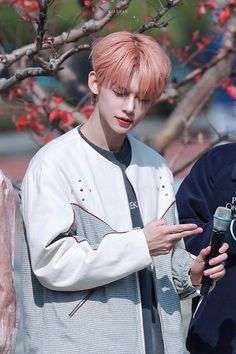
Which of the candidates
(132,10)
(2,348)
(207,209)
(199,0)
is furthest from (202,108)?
(2,348)

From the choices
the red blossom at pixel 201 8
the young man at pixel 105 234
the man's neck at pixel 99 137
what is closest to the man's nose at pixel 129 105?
the young man at pixel 105 234

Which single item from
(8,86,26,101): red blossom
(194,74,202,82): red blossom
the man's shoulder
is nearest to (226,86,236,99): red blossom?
(194,74,202,82): red blossom

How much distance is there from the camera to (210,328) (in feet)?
11.6

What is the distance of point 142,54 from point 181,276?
76 centimetres

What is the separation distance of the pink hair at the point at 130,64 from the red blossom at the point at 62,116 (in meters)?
2.59

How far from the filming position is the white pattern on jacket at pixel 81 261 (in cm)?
294

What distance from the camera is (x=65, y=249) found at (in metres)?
2.95

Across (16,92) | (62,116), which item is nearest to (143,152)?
(62,116)

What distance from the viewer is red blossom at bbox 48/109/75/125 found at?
225 inches

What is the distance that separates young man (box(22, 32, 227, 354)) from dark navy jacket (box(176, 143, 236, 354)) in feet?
1.17

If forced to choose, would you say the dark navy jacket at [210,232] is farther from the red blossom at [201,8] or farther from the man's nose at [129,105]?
the red blossom at [201,8]

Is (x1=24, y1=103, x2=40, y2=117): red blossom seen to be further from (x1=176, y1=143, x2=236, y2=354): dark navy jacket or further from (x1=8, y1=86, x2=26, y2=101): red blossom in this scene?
(x1=176, y1=143, x2=236, y2=354): dark navy jacket

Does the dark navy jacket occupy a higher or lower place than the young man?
lower

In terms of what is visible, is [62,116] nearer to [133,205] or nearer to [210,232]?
[210,232]
